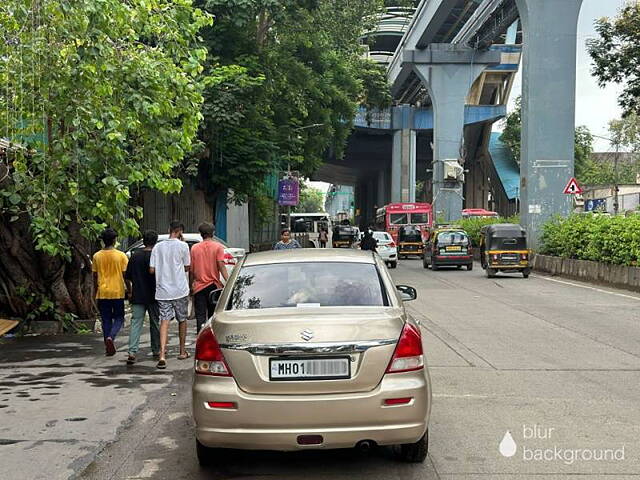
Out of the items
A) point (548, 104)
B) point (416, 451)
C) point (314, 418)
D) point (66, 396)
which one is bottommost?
point (66, 396)

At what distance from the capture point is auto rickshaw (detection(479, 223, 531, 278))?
26.2 m

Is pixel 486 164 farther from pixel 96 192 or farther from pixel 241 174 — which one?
pixel 96 192

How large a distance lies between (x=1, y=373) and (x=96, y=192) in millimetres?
3290

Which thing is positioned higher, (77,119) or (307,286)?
(77,119)

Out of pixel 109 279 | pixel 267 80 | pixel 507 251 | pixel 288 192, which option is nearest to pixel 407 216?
pixel 288 192

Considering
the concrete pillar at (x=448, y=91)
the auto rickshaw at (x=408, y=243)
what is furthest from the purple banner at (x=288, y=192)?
the concrete pillar at (x=448, y=91)

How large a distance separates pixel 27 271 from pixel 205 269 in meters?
3.62

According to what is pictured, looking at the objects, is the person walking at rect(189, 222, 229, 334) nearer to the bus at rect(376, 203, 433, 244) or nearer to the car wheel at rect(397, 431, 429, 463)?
the car wheel at rect(397, 431, 429, 463)

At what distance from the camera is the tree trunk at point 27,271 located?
1211cm

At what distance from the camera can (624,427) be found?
6.27m

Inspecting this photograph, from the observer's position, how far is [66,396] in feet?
25.5

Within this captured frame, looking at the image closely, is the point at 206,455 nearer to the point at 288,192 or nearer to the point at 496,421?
the point at 496,421

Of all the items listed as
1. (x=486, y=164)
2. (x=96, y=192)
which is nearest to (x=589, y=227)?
(x=96, y=192)

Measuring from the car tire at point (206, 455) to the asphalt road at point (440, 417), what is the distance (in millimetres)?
70
